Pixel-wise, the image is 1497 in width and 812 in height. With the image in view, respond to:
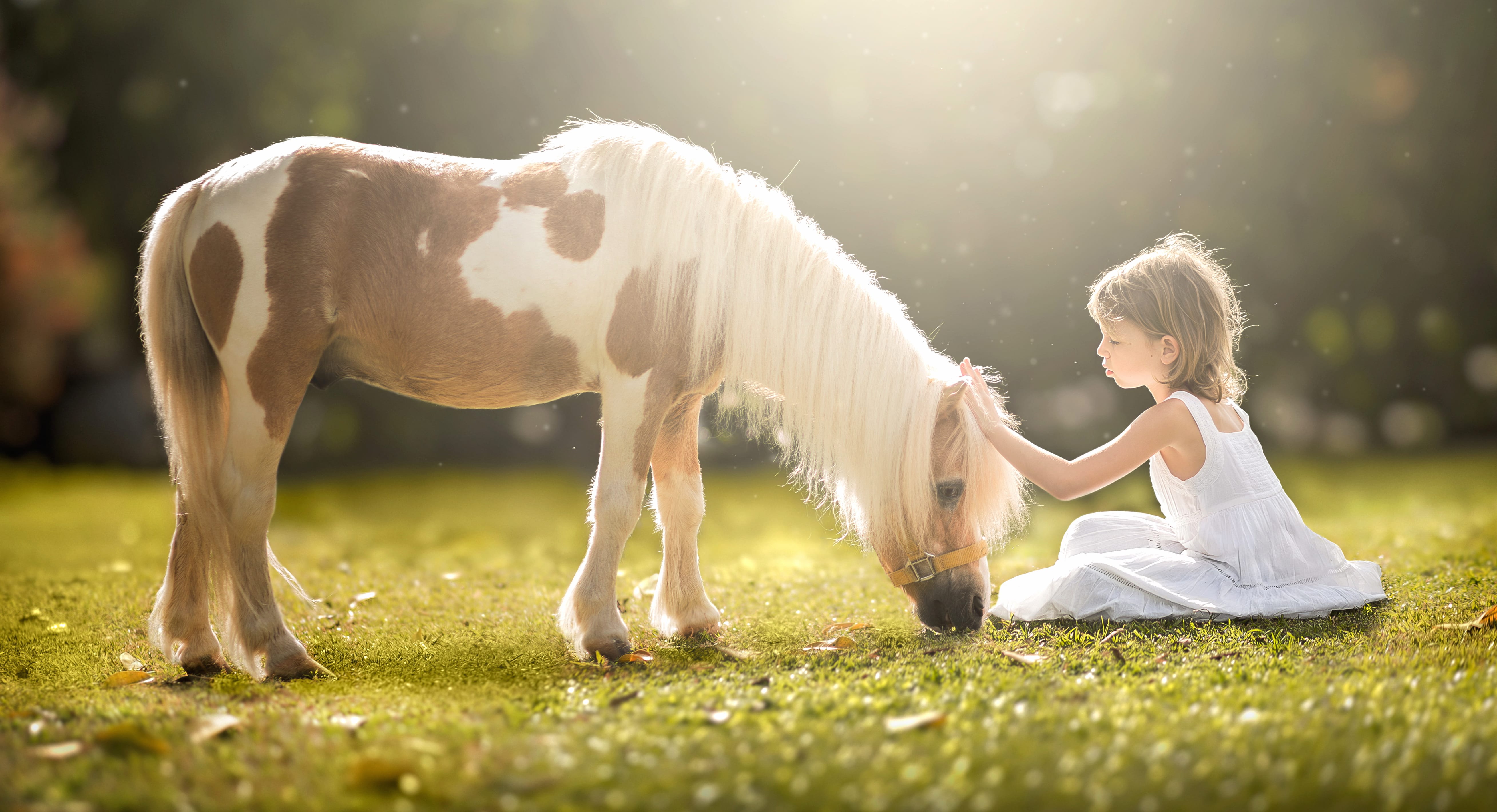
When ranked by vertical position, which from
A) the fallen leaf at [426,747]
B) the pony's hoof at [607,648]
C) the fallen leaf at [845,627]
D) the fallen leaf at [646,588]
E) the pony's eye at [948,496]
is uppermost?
the pony's eye at [948,496]

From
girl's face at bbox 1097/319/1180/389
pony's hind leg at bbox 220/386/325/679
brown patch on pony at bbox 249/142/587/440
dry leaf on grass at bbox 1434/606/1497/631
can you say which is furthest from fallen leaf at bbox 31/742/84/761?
dry leaf on grass at bbox 1434/606/1497/631

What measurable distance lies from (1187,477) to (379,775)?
2.62 m

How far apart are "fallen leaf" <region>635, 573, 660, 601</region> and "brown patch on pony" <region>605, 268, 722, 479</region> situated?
43.8 inches

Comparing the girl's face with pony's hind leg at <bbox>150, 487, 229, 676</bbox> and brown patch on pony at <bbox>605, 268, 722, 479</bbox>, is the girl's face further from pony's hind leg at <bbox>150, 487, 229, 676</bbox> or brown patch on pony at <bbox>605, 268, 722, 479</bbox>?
pony's hind leg at <bbox>150, 487, 229, 676</bbox>

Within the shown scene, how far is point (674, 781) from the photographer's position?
4.57 feet

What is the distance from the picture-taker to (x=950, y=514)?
272 cm

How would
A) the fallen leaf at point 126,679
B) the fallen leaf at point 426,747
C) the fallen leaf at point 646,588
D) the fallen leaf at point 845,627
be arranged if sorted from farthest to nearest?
the fallen leaf at point 646,588
the fallen leaf at point 845,627
the fallen leaf at point 126,679
the fallen leaf at point 426,747

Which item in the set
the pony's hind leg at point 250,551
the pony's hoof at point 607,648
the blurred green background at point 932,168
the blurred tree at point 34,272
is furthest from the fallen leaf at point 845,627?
the blurred tree at point 34,272

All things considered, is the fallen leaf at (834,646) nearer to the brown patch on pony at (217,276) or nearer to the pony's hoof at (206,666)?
the pony's hoof at (206,666)

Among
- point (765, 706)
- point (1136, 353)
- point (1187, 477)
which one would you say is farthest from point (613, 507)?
point (1187, 477)

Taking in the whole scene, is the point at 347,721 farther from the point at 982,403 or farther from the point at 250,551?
the point at 982,403

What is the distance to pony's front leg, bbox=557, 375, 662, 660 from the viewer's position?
8.57 feet

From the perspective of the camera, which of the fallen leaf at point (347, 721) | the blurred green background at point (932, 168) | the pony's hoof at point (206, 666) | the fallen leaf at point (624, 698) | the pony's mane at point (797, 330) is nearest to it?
the fallen leaf at point (347, 721)

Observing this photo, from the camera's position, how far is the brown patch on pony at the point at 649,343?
263 cm
